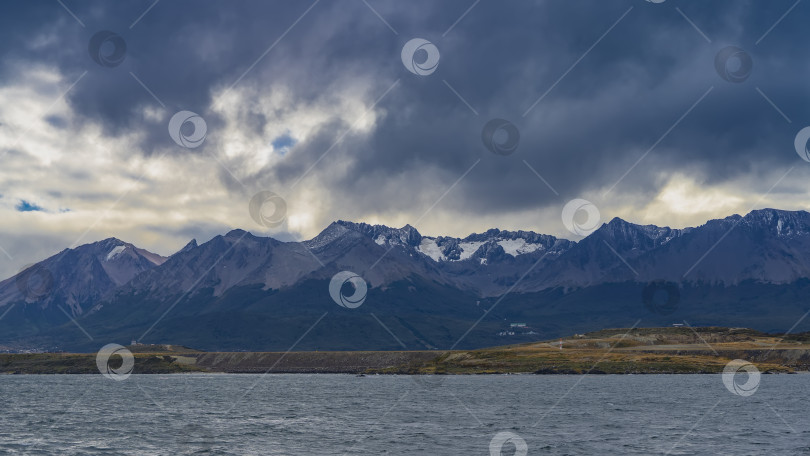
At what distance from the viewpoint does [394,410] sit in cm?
11700

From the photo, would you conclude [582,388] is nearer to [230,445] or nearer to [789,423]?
[789,423]

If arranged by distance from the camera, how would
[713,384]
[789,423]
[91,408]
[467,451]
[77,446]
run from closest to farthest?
[467,451] → [77,446] → [789,423] → [91,408] → [713,384]

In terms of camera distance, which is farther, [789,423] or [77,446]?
[789,423]

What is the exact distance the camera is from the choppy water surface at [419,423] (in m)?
74.3

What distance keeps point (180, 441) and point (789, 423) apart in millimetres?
74774

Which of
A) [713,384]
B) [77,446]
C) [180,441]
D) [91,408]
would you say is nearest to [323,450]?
[180,441]

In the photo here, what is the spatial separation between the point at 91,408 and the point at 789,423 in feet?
355

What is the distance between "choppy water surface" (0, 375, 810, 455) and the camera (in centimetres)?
7431

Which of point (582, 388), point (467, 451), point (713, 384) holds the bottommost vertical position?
point (467, 451)

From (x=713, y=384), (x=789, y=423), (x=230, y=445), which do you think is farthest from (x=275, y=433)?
(x=713, y=384)

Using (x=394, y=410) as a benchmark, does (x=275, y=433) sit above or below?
below

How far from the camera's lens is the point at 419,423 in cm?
9625

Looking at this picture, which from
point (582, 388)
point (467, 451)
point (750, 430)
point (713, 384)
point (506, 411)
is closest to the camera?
point (467, 451)

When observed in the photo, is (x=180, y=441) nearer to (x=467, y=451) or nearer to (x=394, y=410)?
(x=467, y=451)
